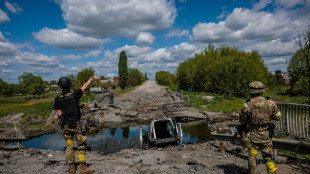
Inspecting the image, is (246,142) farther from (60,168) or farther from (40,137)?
(40,137)

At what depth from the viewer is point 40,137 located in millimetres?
13578

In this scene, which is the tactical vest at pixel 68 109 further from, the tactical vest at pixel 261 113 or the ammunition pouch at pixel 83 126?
the tactical vest at pixel 261 113

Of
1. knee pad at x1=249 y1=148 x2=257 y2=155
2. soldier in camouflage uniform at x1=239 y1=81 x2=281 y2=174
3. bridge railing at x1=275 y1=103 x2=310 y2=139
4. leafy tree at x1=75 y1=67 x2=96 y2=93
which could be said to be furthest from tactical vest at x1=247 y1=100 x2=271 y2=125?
leafy tree at x1=75 y1=67 x2=96 y2=93

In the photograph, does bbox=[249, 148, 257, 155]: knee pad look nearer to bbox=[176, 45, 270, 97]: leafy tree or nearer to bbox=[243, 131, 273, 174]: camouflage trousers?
bbox=[243, 131, 273, 174]: camouflage trousers

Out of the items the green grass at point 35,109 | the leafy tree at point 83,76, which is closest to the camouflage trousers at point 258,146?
Answer: the green grass at point 35,109

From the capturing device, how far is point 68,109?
464cm

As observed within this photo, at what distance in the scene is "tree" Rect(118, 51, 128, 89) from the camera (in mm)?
57128

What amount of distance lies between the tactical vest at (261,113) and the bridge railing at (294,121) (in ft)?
12.6

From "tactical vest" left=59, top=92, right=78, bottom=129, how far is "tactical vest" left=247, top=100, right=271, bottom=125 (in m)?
4.11

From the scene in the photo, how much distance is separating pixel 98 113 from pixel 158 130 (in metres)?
10.2

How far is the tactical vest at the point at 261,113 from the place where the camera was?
382cm

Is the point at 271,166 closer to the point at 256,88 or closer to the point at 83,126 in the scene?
the point at 256,88

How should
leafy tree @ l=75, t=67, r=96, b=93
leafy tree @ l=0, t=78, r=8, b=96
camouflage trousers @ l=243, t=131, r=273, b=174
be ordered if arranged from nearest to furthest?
camouflage trousers @ l=243, t=131, r=273, b=174, leafy tree @ l=75, t=67, r=96, b=93, leafy tree @ l=0, t=78, r=8, b=96

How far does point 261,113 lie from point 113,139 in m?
10.5
